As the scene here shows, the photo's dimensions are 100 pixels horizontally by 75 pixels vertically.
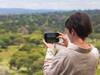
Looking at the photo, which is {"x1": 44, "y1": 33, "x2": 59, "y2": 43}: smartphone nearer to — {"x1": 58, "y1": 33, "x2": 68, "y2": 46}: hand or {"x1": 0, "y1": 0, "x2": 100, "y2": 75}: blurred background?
{"x1": 58, "y1": 33, "x2": 68, "y2": 46}: hand

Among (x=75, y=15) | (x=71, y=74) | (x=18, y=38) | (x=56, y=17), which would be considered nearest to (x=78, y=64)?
(x=71, y=74)

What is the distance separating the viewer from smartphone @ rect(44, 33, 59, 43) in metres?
1.45

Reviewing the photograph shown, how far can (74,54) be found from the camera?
53.2 inches

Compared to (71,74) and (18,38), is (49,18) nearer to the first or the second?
(18,38)

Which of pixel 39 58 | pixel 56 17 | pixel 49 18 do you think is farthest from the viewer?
pixel 49 18

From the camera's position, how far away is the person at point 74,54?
1.35m

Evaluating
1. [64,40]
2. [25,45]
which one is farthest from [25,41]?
[64,40]

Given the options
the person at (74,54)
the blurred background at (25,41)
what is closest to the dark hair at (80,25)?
the person at (74,54)

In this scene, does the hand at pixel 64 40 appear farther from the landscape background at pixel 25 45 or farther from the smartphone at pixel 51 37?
the landscape background at pixel 25 45

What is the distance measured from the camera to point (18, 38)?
14.7m

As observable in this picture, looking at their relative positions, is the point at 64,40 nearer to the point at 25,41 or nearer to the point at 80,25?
the point at 80,25

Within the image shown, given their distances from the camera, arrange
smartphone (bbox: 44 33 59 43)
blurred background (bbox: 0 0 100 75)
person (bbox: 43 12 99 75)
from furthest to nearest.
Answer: blurred background (bbox: 0 0 100 75), smartphone (bbox: 44 33 59 43), person (bbox: 43 12 99 75)

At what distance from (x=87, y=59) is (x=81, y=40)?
8 centimetres

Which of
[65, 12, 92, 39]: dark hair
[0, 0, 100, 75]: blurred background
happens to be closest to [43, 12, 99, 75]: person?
[65, 12, 92, 39]: dark hair
